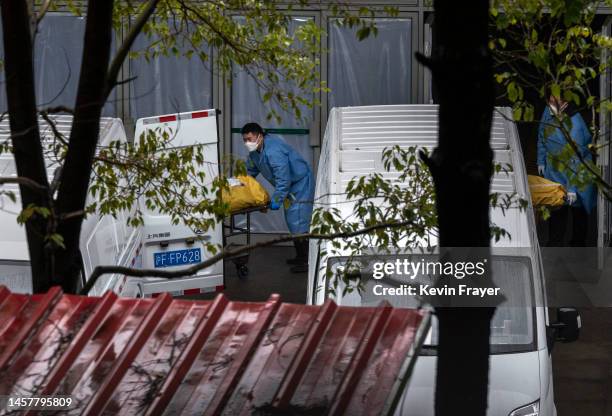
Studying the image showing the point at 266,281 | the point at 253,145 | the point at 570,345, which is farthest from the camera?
the point at 253,145

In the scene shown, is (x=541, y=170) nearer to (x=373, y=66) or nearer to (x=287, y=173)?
(x=373, y=66)

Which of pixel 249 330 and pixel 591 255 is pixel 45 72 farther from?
pixel 249 330

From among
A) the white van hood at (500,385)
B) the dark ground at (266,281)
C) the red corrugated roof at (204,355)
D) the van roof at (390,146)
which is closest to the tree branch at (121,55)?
the red corrugated roof at (204,355)

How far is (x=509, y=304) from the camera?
9359 mm

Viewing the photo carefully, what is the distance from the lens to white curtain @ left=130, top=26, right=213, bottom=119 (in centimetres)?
1733

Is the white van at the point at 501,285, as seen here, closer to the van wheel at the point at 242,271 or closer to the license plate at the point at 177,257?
the license plate at the point at 177,257

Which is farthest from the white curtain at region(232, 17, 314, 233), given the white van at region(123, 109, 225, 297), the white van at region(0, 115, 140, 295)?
the white van at region(0, 115, 140, 295)

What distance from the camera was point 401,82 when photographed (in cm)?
1742

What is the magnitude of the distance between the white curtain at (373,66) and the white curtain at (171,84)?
192 cm

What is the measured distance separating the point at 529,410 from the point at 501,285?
1.19m

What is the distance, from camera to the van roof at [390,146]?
31.7 ft

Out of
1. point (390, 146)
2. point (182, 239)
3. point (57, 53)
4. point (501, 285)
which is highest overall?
point (57, 53)

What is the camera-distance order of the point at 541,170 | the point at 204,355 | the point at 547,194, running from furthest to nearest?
the point at 541,170
the point at 547,194
the point at 204,355

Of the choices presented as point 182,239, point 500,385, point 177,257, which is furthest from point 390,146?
point 177,257
